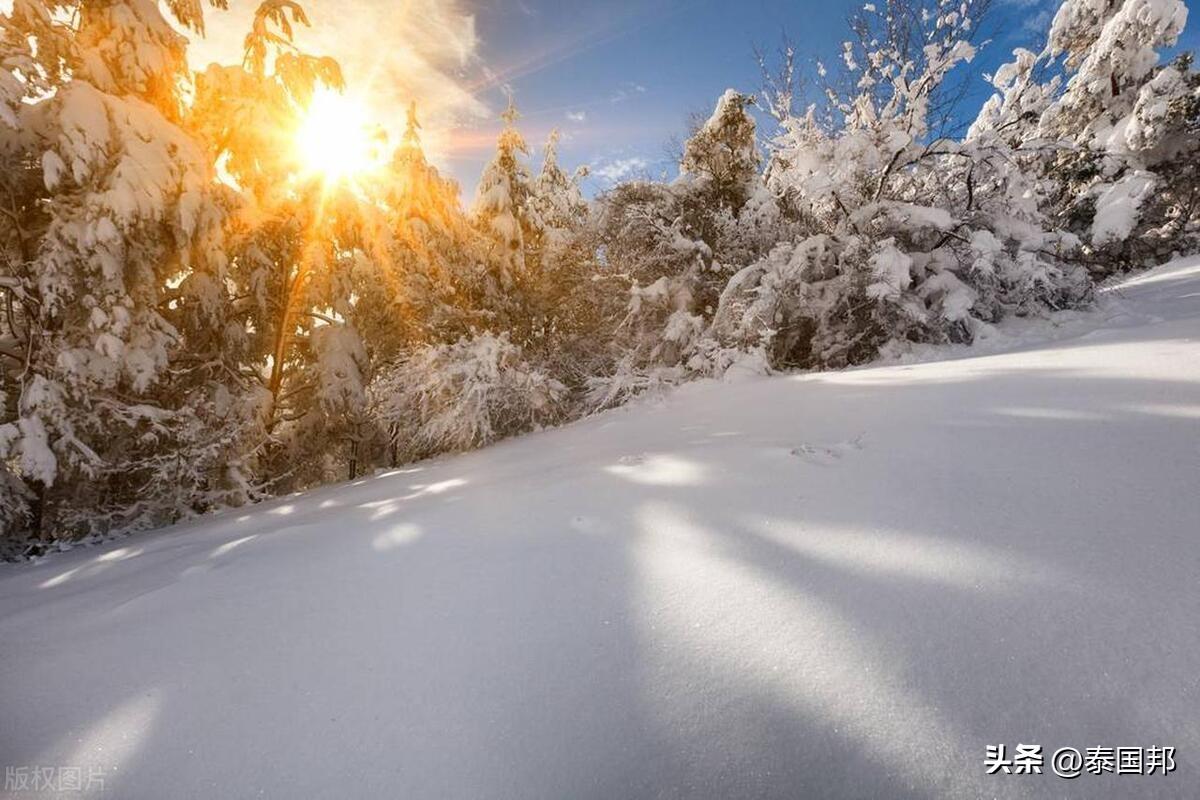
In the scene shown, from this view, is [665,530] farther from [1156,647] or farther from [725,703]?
[1156,647]

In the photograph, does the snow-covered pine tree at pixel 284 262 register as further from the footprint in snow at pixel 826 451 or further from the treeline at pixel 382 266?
the footprint in snow at pixel 826 451

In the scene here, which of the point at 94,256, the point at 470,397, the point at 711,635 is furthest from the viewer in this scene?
the point at 470,397

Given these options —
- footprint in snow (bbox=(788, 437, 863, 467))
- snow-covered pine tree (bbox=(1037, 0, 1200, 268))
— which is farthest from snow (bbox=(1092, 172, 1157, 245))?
footprint in snow (bbox=(788, 437, 863, 467))

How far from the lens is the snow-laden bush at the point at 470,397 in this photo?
579 centimetres

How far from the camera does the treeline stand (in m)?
4.61

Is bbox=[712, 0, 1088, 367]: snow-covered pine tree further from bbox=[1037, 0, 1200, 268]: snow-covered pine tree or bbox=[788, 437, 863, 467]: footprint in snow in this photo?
bbox=[1037, 0, 1200, 268]: snow-covered pine tree

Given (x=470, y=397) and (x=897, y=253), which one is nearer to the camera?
(x=897, y=253)

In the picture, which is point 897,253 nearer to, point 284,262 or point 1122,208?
point 284,262

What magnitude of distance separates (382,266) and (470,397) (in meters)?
3.26

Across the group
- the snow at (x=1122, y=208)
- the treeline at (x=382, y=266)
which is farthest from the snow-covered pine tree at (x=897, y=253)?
the snow at (x=1122, y=208)

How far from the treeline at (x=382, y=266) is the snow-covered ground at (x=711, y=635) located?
3436 mm

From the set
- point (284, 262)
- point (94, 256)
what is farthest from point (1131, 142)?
point (94, 256)

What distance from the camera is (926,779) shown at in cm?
77

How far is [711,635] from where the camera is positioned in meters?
1.10
